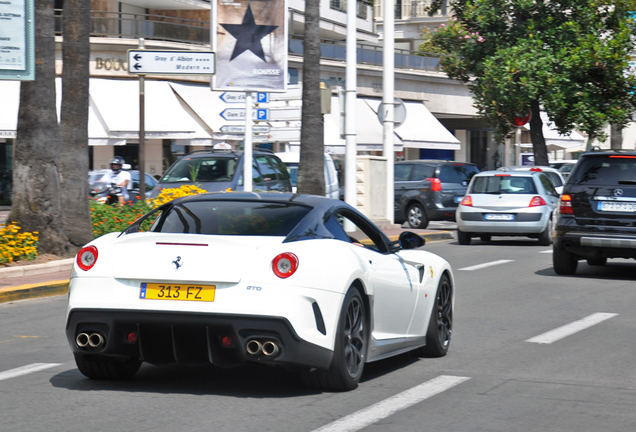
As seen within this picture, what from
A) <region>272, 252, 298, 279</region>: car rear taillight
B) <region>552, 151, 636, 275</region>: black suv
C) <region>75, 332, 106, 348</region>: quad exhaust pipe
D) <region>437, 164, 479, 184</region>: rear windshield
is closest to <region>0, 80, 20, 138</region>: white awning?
<region>437, 164, 479, 184</region>: rear windshield

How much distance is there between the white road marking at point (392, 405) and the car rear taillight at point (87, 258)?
1812 millimetres

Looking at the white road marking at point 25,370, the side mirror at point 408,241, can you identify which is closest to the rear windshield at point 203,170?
the white road marking at point 25,370

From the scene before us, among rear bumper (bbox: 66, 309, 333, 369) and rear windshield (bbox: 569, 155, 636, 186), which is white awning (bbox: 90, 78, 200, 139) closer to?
rear windshield (bbox: 569, 155, 636, 186)

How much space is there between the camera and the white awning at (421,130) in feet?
153

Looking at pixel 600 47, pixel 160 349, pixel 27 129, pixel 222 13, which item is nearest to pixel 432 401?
pixel 160 349

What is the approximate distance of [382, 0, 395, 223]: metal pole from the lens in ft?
78.8

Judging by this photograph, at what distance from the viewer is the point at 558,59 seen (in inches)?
1227

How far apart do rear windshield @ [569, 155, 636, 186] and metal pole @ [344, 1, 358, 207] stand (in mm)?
8388

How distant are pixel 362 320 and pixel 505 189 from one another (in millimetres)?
15418

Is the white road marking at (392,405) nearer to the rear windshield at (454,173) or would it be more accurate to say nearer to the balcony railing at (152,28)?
the rear windshield at (454,173)

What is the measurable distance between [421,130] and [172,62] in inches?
1282

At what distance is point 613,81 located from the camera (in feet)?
103

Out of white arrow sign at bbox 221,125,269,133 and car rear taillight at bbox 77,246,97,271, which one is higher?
white arrow sign at bbox 221,125,269,133

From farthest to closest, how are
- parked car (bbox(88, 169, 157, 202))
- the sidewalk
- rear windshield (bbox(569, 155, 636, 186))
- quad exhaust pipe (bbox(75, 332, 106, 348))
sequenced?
parked car (bbox(88, 169, 157, 202)) → rear windshield (bbox(569, 155, 636, 186)) → the sidewalk → quad exhaust pipe (bbox(75, 332, 106, 348))
